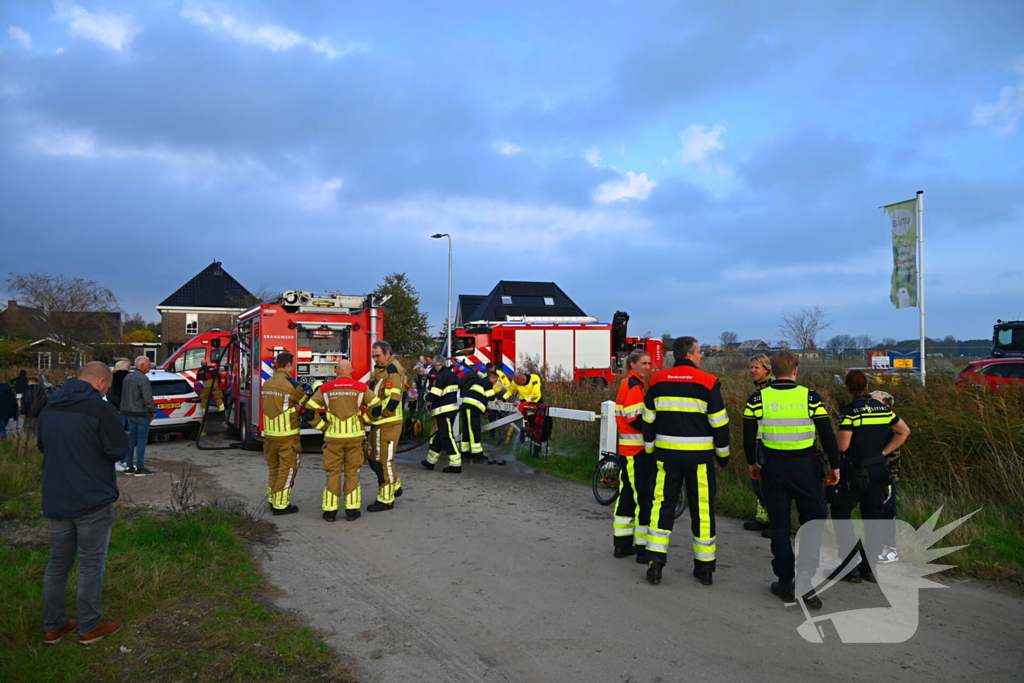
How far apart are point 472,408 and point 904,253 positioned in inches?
342

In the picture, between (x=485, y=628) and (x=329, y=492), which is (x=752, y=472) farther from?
(x=329, y=492)

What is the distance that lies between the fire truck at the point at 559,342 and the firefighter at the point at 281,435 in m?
14.6

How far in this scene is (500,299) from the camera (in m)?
47.4

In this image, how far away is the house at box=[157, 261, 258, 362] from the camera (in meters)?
51.6

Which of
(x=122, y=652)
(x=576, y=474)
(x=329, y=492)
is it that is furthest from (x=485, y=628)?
(x=576, y=474)

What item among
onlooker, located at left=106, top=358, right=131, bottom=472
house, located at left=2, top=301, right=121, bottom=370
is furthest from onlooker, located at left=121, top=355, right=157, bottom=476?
house, located at left=2, top=301, right=121, bottom=370

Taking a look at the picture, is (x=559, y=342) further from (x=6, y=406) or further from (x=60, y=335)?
(x=60, y=335)

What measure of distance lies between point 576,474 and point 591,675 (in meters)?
6.67

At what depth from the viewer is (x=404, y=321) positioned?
37219 mm

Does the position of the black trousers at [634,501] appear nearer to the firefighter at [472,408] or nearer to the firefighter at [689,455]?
the firefighter at [689,455]

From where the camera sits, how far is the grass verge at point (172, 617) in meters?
4.01

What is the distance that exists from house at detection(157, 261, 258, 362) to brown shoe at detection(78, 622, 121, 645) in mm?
48422

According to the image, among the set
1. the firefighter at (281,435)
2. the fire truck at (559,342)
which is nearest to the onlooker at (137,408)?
the firefighter at (281,435)

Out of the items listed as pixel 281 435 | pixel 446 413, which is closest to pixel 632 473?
pixel 281 435
